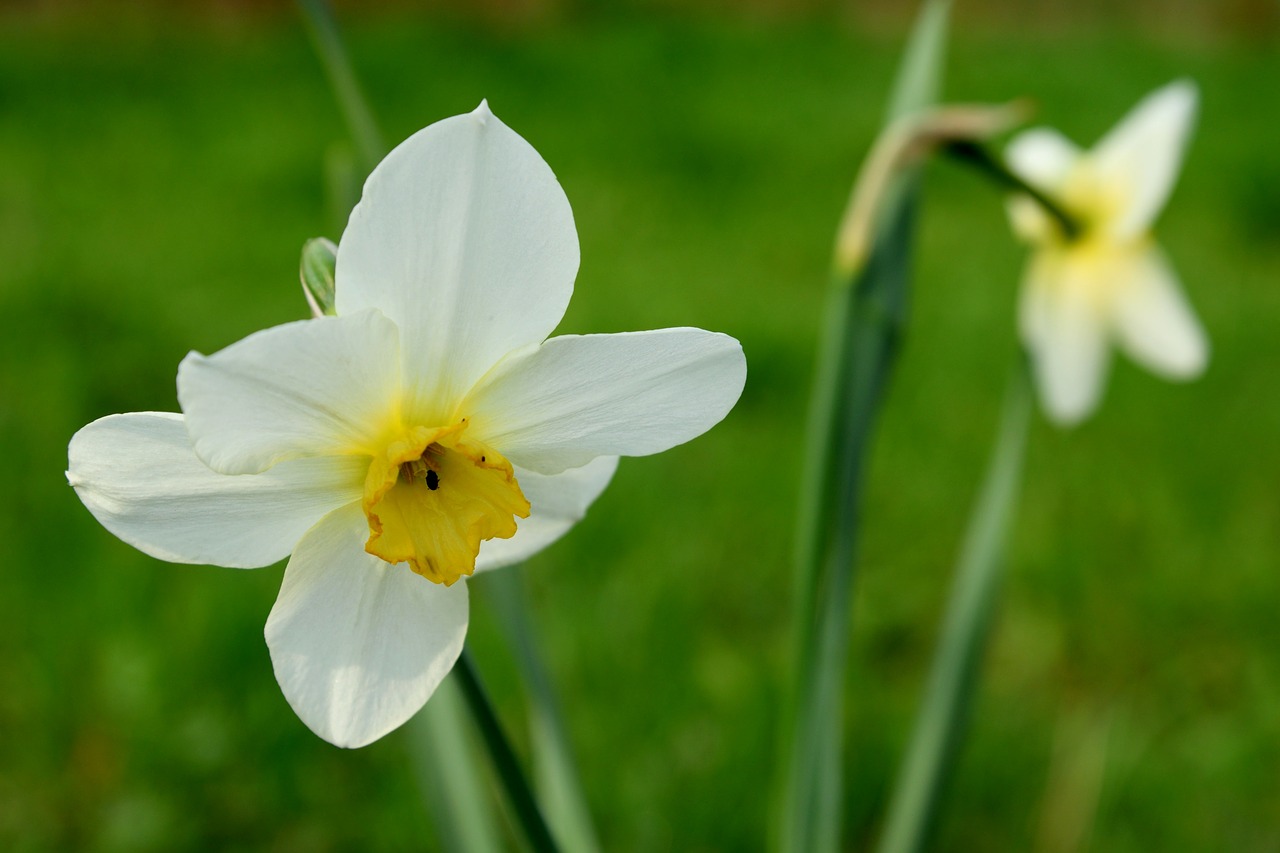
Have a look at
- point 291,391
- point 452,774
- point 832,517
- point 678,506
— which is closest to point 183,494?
point 291,391

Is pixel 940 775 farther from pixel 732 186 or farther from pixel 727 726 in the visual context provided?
pixel 732 186

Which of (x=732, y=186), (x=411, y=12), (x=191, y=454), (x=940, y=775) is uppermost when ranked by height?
(x=411, y=12)

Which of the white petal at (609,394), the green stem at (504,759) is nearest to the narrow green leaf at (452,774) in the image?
the green stem at (504,759)

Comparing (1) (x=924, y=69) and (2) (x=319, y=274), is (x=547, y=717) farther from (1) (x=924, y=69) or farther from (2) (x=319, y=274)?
(1) (x=924, y=69)

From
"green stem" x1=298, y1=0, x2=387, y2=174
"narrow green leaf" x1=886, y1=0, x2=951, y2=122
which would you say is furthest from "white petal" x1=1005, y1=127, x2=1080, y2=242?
"green stem" x1=298, y1=0, x2=387, y2=174

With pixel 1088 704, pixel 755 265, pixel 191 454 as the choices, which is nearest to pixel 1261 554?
pixel 1088 704

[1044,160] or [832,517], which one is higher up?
[1044,160]
